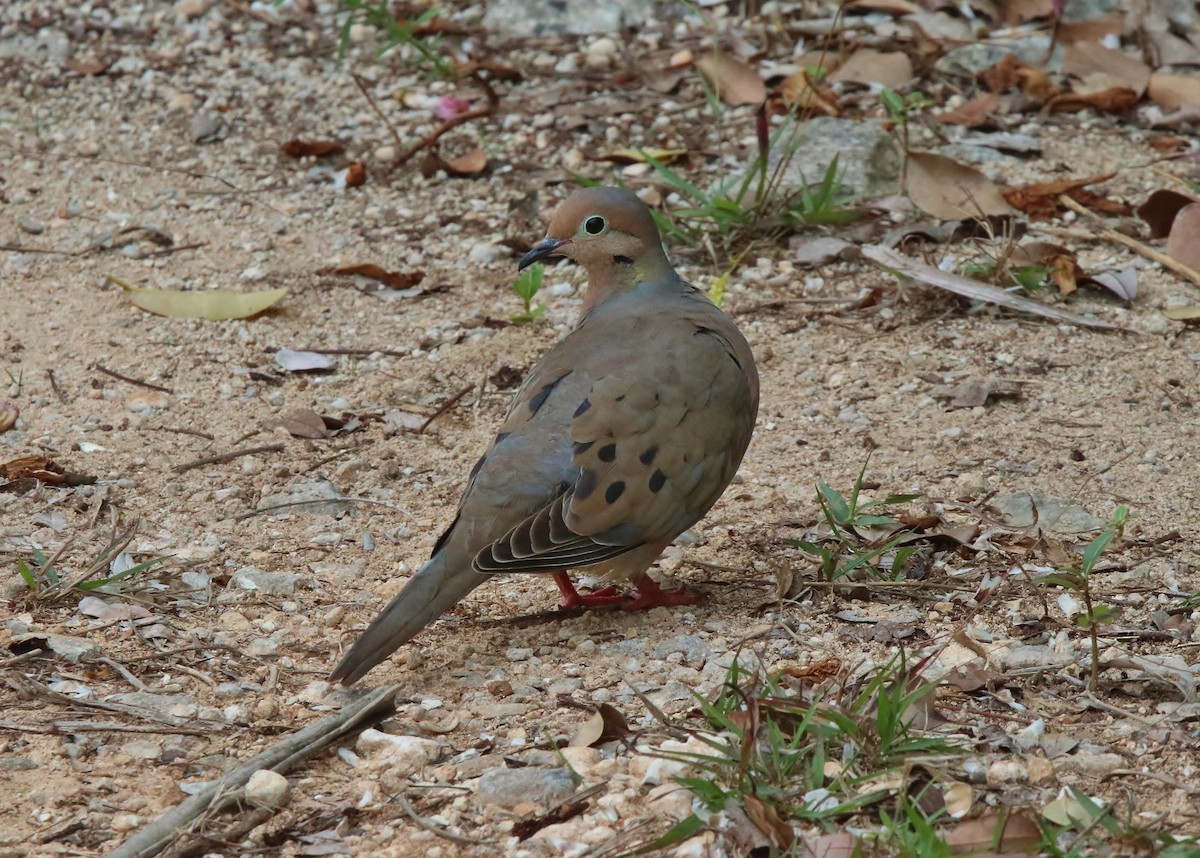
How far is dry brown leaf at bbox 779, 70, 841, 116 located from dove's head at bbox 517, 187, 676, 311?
6.70 ft

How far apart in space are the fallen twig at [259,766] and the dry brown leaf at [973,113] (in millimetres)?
4201

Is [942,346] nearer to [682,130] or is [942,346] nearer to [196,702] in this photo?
[682,130]

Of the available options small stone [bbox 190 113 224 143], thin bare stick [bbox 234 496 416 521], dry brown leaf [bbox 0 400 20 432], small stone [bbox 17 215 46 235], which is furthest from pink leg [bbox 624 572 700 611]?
small stone [bbox 190 113 224 143]

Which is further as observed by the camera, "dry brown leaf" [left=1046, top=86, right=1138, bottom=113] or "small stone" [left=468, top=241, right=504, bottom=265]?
"dry brown leaf" [left=1046, top=86, right=1138, bottom=113]

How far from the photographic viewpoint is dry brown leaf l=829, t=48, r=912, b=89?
667 cm

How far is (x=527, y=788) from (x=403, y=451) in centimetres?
207

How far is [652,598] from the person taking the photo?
3889 millimetres

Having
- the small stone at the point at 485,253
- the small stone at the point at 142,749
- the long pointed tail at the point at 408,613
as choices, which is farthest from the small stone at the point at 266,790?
the small stone at the point at 485,253

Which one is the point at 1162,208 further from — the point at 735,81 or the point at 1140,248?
the point at 735,81

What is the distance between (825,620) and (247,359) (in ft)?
8.27

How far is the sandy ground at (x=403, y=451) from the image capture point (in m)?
3.03

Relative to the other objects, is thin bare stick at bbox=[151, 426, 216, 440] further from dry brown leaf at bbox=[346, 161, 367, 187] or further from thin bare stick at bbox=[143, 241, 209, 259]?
dry brown leaf at bbox=[346, 161, 367, 187]

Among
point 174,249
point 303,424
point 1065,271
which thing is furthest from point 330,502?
point 1065,271

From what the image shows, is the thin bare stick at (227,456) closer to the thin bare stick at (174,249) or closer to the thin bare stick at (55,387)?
the thin bare stick at (55,387)
